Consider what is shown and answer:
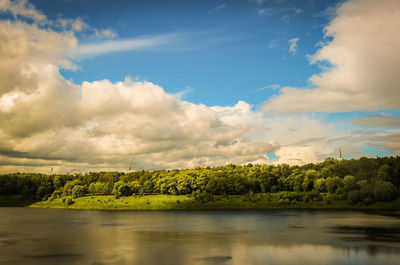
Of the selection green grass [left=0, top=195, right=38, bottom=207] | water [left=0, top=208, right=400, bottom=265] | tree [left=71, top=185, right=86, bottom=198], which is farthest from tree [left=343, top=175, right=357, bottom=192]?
green grass [left=0, top=195, right=38, bottom=207]

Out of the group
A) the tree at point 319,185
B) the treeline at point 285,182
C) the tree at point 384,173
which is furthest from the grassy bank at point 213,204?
the tree at point 384,173

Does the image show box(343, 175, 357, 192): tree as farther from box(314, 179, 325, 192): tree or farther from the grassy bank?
box(314, 179, 325, 192): tree

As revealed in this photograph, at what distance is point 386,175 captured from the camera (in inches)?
5832

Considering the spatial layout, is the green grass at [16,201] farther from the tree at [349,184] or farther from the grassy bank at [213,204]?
the tree at [349,184]

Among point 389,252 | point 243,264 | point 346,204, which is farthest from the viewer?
point 346,204

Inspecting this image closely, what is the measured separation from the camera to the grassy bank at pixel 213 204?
133750 millimetres

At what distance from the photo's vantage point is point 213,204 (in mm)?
142625

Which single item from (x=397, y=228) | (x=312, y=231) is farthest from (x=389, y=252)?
(x=397, y=228)

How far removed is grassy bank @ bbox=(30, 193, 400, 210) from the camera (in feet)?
439

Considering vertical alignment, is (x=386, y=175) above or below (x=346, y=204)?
above

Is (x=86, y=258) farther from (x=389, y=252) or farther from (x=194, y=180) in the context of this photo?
(x=194, y=180)

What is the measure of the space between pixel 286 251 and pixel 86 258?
93.4ft

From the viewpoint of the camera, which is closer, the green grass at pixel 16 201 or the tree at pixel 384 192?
the tree at pixel 384 192

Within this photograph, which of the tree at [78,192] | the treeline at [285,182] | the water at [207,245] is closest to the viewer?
the water at [207,245]
